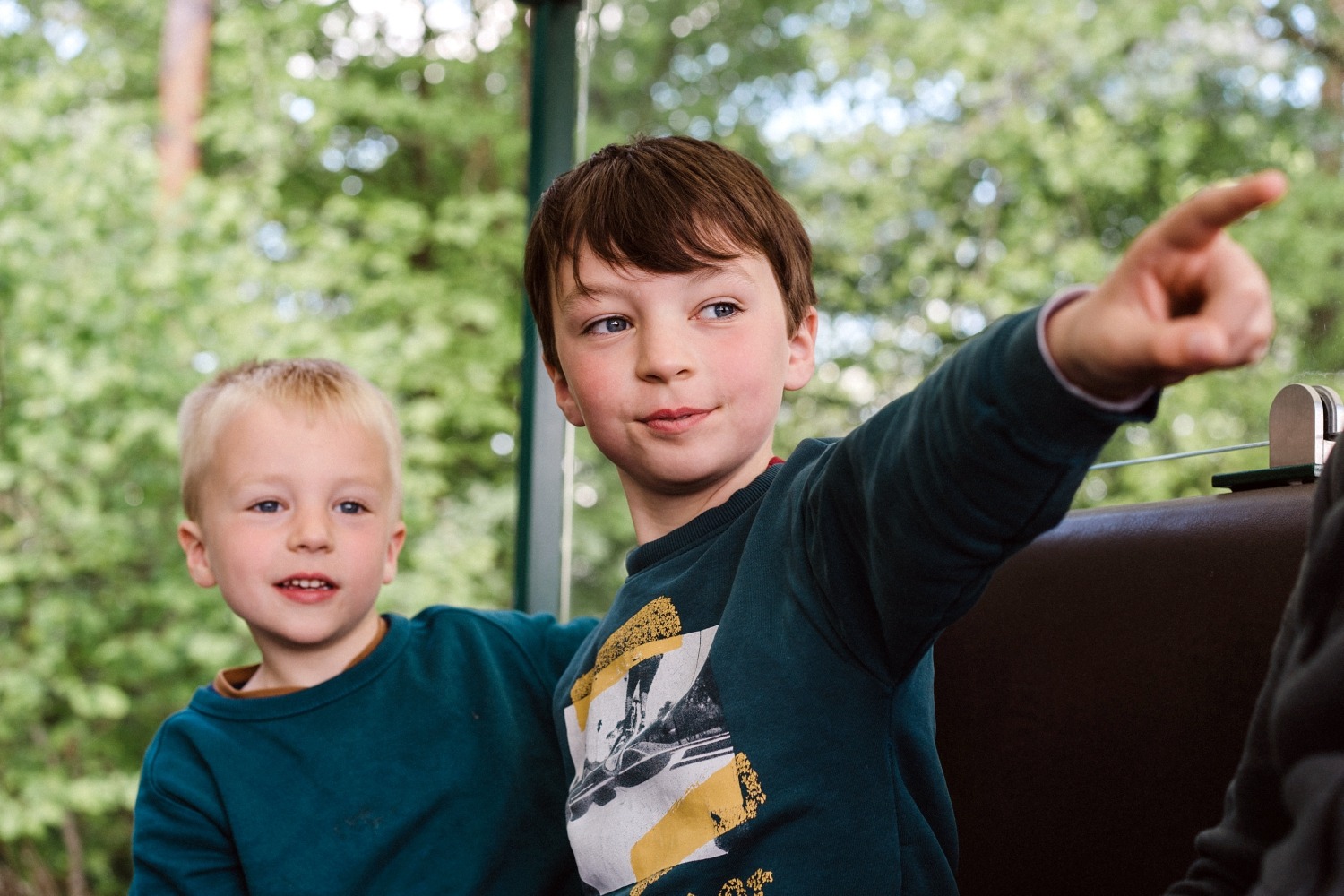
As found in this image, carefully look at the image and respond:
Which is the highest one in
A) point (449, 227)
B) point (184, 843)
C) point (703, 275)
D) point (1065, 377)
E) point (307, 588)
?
point (449, 227)

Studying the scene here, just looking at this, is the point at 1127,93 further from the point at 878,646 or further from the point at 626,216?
the point at 878,646

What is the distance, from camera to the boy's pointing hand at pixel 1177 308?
18.3 inches

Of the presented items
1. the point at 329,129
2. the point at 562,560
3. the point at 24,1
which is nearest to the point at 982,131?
the point at 562,560

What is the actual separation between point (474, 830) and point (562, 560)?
119 cm

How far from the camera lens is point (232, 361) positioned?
13.3 feet

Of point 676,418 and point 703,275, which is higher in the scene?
point 703,275

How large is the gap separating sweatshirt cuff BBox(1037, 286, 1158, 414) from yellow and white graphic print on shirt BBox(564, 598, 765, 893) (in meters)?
0.38

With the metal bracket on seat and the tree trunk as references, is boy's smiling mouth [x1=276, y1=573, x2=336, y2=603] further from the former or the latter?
the tree trunk

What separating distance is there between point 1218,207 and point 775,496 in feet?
1.48

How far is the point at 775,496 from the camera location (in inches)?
34.2

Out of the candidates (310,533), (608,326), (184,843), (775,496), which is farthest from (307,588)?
(775,496)

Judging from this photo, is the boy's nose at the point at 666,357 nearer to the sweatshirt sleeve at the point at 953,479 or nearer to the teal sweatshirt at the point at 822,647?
the teal sweatshirt at the point at 822,647

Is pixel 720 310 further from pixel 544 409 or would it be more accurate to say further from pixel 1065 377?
pixel 544 409

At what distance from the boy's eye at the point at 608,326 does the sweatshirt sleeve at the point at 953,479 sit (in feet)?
0.95
